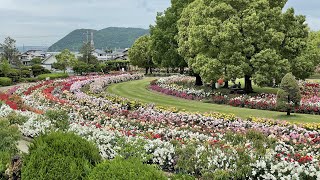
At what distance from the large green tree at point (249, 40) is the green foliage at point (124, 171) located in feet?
61.8

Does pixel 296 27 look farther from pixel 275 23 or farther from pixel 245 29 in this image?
pixel 245 29

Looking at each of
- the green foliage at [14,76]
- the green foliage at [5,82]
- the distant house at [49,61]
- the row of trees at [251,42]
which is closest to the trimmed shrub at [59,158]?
the row of trees at [251,42]

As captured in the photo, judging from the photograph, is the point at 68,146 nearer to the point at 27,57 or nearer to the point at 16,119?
the point at 16,119

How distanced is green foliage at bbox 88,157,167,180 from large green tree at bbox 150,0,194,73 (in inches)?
1208

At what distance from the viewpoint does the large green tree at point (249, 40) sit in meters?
23.6

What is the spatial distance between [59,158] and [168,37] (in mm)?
31050

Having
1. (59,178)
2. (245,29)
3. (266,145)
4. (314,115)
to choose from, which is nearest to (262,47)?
(245,29)

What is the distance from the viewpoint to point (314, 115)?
19203mm

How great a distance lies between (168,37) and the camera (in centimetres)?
3659

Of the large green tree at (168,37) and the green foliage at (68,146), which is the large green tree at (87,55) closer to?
the large green tree at (168,37)

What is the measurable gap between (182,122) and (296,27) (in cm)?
1455

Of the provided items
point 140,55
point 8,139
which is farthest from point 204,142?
point 140,55

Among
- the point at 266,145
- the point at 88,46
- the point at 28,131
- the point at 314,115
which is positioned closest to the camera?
the point at 266,145

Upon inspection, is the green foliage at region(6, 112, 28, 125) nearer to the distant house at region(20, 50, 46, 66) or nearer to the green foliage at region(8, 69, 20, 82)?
the green foliage at region(8, 69, 20, 82)
